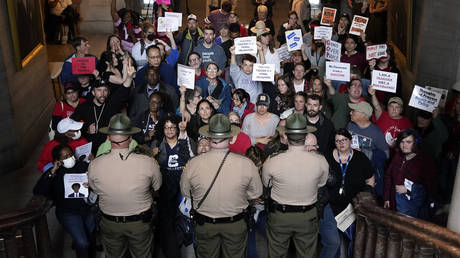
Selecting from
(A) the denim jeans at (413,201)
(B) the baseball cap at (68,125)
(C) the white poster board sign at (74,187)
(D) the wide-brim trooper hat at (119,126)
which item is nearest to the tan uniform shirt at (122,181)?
(D) the wide-brim trooper hat at (119,126)

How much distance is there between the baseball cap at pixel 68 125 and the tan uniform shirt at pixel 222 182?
2533 millimetres

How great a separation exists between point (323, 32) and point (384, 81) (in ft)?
9.52

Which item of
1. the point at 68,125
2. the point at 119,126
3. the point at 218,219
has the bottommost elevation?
the point at 218,219

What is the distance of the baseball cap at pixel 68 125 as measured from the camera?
7.61m

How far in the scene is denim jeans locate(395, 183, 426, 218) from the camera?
21.8 feet

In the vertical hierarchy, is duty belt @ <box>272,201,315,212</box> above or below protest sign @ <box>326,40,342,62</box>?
below

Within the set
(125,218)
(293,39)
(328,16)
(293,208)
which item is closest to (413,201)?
(293,208)

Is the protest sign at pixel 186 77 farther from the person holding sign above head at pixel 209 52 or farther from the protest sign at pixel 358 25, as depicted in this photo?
the protest sign at pixel 358 25

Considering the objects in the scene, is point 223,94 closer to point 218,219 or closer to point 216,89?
point 216,89

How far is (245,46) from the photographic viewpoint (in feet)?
32.3

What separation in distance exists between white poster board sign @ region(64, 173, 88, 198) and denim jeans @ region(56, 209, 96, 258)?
0.28m

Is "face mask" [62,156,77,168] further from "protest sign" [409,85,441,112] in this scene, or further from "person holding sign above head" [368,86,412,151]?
"protest sign" [409,85,441,112]

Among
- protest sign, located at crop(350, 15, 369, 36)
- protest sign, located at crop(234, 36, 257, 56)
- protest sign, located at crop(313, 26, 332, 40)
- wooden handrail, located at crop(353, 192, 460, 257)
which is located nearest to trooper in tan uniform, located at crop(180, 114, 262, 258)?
wooden handrail, located at crop(353, 192, 460, 257)

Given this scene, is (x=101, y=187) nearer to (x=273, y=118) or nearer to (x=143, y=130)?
(x=143, y=130)
